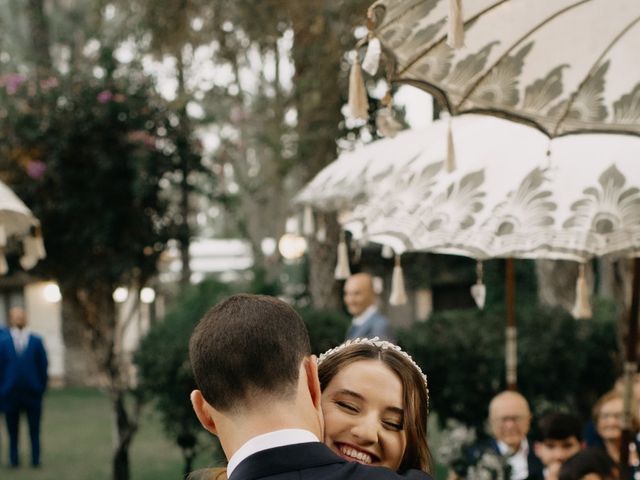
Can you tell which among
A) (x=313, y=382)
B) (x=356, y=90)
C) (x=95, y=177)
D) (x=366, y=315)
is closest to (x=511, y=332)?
(x=366, y=315)

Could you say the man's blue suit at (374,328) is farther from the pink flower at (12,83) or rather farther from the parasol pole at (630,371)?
the pink flower at (12,83)

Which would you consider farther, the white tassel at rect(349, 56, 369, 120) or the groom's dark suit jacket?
the white tassel at rect(349, 56, 369, 120)

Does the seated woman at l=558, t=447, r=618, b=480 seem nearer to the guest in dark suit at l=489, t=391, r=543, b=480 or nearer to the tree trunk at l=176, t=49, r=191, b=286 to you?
the guest in dark suit at l=489, t=391, r=543, b=480

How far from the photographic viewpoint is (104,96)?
11148mm

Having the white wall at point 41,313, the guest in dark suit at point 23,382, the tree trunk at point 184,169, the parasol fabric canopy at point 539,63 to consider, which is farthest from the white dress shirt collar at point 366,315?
the white wall at point 41,313

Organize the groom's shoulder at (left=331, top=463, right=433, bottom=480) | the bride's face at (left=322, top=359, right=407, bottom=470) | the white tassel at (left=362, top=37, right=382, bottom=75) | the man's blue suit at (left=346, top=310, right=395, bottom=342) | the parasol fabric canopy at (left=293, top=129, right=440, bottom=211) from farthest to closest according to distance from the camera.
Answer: the man's blue suit at (left=346, top=310, right=395, bottom=342)
the parasol fabric canopy at (left=293, top=129, right=440, bottom=211)
the white tassel at (left=362, top=37, right=382, bottom=75)
the bride's face at (left=322, top=359, right=407, bottom=470)
the groom's shoulder at (left=331, top=463, right=433, bottom=480)

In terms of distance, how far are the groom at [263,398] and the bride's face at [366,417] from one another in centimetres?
33

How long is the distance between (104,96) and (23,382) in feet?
11.4

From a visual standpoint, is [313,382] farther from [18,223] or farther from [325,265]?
[325,265]

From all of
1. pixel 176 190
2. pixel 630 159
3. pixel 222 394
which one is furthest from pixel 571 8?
pixel 176 190

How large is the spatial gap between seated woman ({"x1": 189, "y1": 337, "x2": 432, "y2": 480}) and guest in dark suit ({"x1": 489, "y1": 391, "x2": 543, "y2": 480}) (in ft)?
12.2

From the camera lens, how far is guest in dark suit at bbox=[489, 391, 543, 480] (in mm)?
6090

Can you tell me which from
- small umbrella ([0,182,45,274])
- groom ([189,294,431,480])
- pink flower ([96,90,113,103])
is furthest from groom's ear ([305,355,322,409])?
pink flower ([96,90,113,103])

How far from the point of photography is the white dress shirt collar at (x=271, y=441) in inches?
75.7
